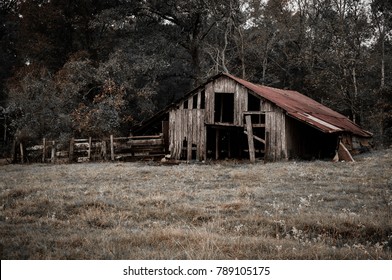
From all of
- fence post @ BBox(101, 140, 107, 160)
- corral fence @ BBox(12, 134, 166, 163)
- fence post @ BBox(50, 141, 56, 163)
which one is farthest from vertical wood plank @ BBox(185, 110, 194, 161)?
fence post @ BBox(50, 141, 56, 163)

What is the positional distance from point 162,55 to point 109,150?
496 inches

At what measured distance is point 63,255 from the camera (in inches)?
226

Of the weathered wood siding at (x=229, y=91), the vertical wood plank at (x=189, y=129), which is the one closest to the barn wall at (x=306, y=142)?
the weathered wood siding at (x=229, y=91)

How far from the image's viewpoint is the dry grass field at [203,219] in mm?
5969

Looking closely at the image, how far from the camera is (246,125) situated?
24.0m

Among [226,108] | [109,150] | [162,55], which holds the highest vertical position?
[162,55]

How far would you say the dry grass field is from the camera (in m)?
5.97

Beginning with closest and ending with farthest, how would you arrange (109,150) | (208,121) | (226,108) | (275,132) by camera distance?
(275,132) < (208,121) < (109,150) < (226,108)

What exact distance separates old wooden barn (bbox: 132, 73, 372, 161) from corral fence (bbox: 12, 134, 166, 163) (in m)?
0.80

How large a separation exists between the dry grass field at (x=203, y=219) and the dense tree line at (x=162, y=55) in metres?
19.2

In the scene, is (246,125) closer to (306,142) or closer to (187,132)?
(187,132)

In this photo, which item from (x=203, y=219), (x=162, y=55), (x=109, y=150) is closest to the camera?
(x=203, y=219)

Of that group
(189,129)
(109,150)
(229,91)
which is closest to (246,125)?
(229,91)

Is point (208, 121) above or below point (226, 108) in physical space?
below
